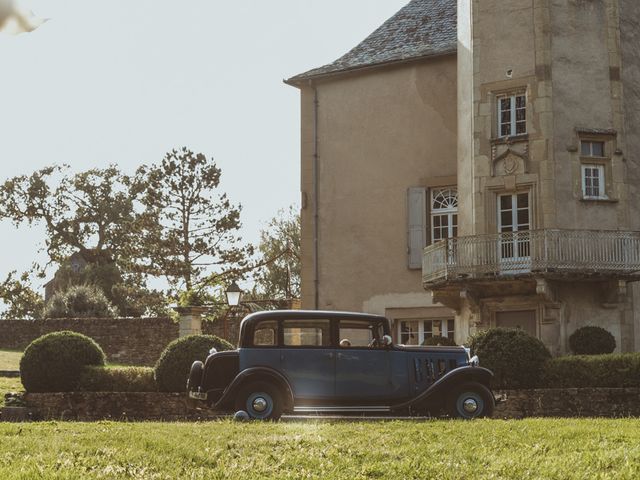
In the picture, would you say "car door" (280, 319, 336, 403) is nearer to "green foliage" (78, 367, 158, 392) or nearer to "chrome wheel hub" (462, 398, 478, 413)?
"chrome wheel hub" (462, 398, 478, 413)

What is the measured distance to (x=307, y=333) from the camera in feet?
46.8

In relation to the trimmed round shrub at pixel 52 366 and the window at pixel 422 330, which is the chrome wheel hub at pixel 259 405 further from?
the window at pixel 422 330

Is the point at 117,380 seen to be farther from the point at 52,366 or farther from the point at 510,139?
the point at 510,139

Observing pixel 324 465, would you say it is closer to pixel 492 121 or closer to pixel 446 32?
pixel 492 121

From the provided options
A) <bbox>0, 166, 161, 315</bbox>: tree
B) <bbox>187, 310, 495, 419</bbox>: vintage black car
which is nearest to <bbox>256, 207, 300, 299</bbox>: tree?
<bbox>0, 166, 161, 315</bbox>: tree

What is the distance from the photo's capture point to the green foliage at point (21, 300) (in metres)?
60.5

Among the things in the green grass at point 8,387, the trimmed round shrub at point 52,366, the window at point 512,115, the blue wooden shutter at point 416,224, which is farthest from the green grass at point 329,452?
the blue wooden shutter at point 416,224

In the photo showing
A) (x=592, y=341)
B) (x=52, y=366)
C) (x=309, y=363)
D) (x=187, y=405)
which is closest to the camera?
(x=309, y=363)

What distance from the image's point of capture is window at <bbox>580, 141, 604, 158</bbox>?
23.9 metres

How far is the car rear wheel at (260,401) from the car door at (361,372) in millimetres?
983

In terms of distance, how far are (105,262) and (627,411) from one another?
4880 centimetres

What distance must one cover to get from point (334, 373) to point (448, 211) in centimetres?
1347


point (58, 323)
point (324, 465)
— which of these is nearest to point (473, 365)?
point (324, 465)

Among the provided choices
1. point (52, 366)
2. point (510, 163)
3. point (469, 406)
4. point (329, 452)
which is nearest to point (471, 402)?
point (469, 406)
